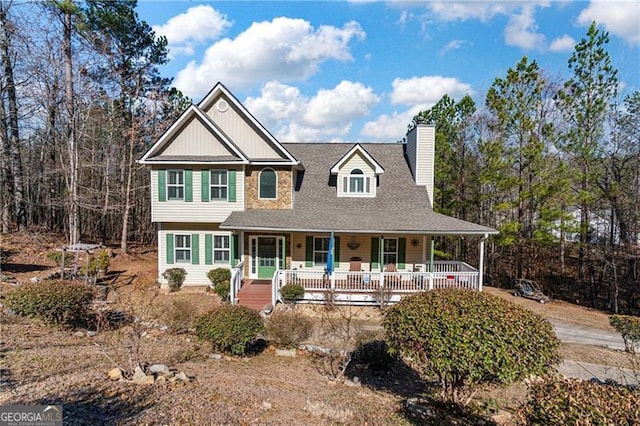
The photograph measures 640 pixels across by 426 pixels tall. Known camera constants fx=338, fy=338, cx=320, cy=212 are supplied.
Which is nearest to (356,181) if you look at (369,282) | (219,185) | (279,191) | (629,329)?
(279,191)

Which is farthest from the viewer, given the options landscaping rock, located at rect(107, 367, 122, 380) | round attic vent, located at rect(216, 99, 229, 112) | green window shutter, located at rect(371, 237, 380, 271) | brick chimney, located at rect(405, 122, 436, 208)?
brick chimney, located at rect(405, 122, 436, 208)

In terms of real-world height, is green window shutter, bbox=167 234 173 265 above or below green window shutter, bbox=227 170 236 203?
below

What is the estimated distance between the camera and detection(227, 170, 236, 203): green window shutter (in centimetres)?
1524

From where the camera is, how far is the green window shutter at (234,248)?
50.6ft

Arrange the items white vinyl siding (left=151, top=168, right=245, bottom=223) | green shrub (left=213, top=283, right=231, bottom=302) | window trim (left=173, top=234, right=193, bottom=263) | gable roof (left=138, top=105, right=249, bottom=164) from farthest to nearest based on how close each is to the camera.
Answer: window trim (left=173, top=234, right=193, bottom=263), white vinyl siding (left=151, top=168, right=245, bottom=223), gable roof (left=138, top=105, right=249, bottom=164), green shrub (left=213, top=283, right=231, bottom=302)

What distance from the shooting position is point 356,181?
53.4 feet

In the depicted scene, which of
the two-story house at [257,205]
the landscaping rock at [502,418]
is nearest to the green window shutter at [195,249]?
the two-story house at [257,205]

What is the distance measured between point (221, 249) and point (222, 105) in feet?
22.4

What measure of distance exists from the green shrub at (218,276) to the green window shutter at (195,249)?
119 centimetres

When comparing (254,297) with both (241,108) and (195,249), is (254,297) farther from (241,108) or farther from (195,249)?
(241,108)

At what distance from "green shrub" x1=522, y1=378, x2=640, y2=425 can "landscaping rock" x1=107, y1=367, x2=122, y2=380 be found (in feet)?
20.5

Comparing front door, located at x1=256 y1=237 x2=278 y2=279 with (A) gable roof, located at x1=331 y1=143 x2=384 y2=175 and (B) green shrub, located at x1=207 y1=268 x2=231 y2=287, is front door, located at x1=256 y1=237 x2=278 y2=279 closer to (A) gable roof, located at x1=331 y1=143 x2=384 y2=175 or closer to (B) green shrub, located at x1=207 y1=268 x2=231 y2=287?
(B) green shrub, located at x1=207 y1=268 x2=231 y2=287

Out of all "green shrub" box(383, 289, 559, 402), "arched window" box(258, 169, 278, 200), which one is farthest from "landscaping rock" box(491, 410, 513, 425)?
"arched window" box(258, 169, 278, 200)

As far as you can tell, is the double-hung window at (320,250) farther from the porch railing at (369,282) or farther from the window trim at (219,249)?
the window trim at (219,249)
